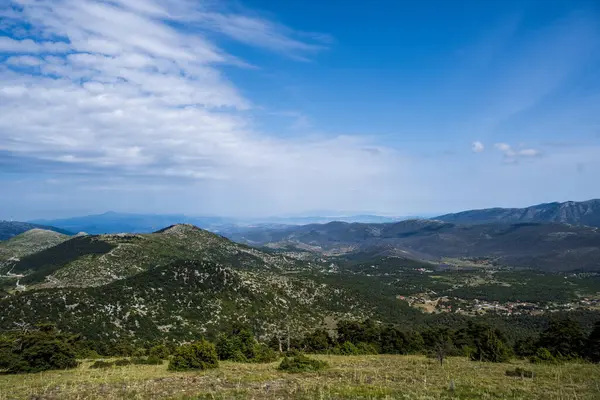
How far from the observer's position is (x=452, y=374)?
109 ft

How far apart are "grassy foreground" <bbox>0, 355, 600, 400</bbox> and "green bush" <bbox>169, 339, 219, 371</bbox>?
4.50 ft

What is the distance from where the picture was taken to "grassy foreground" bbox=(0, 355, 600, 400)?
2502 centimetres

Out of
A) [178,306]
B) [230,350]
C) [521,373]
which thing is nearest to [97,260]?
[178,306]

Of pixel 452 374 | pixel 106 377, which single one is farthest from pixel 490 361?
pixel 106 377

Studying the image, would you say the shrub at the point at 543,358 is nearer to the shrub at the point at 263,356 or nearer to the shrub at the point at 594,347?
the shrub at the point at 594,347

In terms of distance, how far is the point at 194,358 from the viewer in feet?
124

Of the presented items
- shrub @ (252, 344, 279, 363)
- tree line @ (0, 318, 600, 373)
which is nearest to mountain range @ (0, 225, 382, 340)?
tree line @ (0, 318, 600, 373)

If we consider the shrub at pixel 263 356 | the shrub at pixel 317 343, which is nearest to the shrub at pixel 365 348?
the shrub at pixel 317 343

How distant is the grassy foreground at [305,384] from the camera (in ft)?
82.1

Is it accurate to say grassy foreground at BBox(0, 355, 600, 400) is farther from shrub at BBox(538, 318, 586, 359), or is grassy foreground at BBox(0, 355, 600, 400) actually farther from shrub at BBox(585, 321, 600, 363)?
shrub at BBox(538, 318, 586, 359)

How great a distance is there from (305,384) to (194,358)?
15.0 meters

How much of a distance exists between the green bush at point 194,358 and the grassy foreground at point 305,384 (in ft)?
4.50

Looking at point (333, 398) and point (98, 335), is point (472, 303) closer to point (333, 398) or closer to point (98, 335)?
point (98, 335)

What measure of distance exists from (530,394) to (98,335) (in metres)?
78.1
